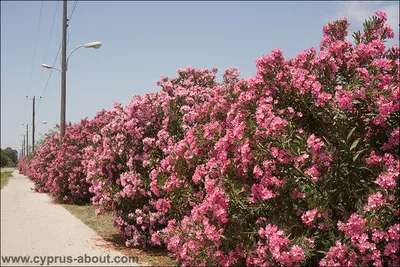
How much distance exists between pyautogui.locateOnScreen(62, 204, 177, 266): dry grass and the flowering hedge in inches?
50.3

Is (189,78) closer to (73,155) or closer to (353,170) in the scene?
(353,170)

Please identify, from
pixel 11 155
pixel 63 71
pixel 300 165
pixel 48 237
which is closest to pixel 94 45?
pixel 63 71

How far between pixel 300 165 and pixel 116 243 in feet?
21.3

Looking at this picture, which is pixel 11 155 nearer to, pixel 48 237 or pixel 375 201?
pixel 48 237

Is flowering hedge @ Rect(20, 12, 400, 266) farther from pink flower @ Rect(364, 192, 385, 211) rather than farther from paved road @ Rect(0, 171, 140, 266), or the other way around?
paved road @ Rect(0, 171, 140, 266)

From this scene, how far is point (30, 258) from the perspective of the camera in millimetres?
8500

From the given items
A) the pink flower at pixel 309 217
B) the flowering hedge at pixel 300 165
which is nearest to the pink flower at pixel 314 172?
the flowering hedge at pixel 300 165

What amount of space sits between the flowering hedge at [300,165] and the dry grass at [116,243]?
1278 millimetres

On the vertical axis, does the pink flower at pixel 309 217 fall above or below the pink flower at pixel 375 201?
below

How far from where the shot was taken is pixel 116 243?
10391mm

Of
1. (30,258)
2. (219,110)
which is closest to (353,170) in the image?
(219,110)

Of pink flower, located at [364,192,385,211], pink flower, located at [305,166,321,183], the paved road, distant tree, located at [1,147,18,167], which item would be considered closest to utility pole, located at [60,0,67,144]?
the paved road

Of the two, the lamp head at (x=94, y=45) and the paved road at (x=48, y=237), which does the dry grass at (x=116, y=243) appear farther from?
the lamp head at (x=94, y=45)

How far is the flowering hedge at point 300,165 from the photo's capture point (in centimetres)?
483
